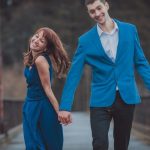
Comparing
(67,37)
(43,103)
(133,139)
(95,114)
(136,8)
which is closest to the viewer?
(95,114)

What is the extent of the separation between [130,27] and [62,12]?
4589cm

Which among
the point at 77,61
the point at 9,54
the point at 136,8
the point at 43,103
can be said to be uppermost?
the point at 77,61

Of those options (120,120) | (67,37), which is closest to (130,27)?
(120,120)

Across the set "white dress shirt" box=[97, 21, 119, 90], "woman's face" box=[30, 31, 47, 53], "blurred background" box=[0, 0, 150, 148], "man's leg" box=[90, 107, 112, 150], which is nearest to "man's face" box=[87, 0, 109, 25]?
"white dress shirt" box=[97, 21, 119, 90]

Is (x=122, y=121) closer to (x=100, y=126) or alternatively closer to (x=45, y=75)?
(x=100, y=126)

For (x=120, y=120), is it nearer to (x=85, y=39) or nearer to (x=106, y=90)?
(x=106, y=90)

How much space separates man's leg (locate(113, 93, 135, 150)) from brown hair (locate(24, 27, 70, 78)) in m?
1.02

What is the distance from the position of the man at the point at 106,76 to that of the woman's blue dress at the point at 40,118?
30.0 inches

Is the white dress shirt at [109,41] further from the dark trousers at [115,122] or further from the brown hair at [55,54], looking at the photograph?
the brown hair at [55,54]

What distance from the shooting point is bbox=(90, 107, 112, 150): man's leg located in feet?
22.0

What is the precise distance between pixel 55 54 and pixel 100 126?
118cm

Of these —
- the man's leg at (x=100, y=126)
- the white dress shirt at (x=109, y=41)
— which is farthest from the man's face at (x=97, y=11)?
the man's leg at (x=100, y=126)

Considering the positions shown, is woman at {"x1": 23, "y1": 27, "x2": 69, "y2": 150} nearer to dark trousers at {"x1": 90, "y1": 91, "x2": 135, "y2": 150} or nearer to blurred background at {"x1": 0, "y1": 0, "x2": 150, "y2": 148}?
dark trousers at {"x1": 90, "y1": 91, "x2": 135, "y2": 150}

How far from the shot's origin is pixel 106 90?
22.4 feet
